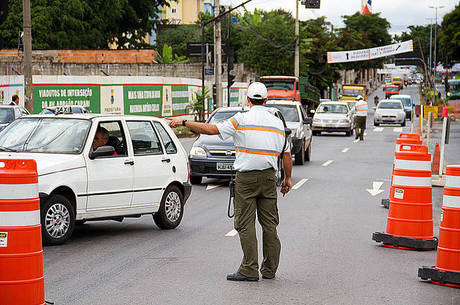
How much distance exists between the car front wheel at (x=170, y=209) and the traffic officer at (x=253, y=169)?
3.40 metres

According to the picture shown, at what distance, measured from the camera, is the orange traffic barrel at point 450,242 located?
8172mm

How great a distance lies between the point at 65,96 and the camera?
1454 inches

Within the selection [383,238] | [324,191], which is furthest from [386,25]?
[383,238]

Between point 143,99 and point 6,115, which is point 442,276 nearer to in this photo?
point 6,115

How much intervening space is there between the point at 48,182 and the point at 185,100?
126 ft

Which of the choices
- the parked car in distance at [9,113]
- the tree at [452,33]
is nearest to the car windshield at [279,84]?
the tree at [452,33]

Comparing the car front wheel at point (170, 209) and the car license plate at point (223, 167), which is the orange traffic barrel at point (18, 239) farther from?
the car license plate at point (223, 167)

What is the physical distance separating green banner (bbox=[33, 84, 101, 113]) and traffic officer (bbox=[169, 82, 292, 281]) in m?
28.4

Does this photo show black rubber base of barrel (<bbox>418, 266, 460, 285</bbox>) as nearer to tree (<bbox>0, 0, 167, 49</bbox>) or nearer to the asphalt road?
the asphalt road

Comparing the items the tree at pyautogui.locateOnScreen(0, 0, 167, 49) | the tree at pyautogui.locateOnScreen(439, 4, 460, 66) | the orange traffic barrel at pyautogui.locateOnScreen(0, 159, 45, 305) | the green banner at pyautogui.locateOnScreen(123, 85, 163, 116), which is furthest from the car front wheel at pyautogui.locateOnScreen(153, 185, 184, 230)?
the tree at pyautogui.locateOnScreen(439, 4, 460, 66)

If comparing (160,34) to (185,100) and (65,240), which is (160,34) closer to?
(185,100)

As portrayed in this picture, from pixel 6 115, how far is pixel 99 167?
13462 millimetres

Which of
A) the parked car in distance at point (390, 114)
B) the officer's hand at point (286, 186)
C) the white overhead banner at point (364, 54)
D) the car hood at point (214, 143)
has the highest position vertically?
the white overhead banner at point (364, 54)

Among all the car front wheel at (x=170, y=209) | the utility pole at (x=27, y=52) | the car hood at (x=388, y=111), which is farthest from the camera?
the car hood at (x=388, y=111)
